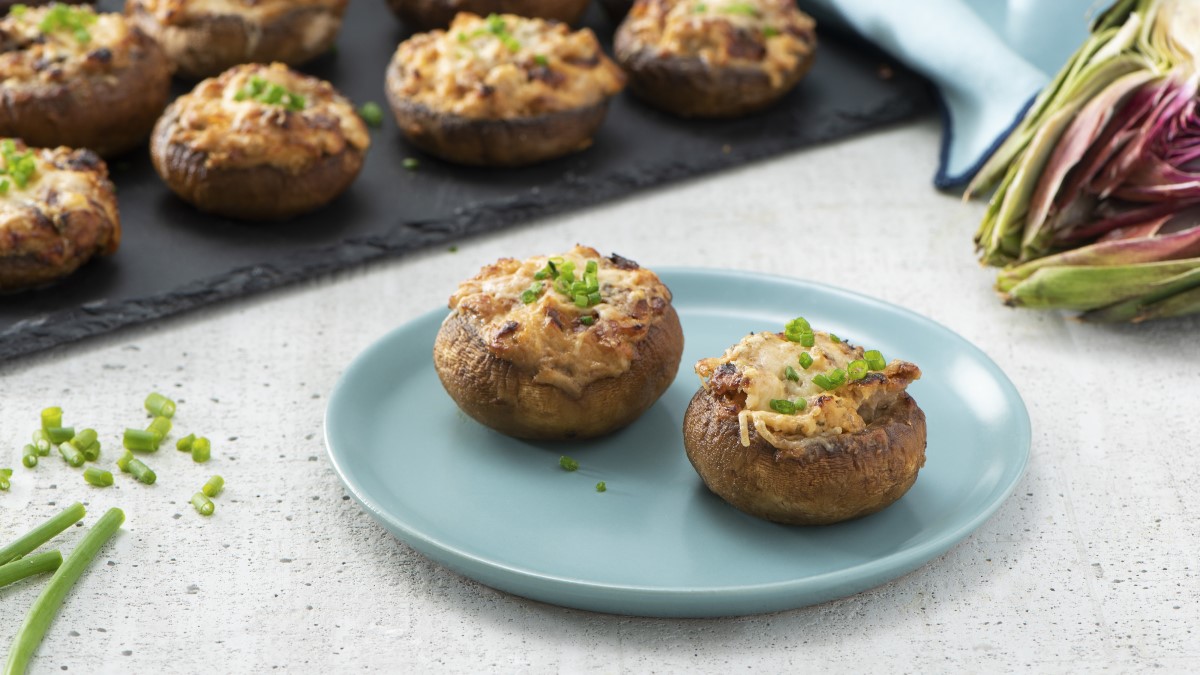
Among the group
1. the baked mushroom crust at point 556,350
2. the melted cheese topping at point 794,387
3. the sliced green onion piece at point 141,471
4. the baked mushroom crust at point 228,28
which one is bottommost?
the baked mushroom crust at point 228,28

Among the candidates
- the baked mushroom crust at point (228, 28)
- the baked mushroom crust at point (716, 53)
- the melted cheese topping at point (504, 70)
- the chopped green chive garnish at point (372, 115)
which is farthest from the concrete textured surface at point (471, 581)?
the baked mushroom crust at point (228, 28)

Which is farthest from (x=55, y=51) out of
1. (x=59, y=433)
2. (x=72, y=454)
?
(x=72, y=454)

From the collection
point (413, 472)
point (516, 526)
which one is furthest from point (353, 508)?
point (516, 526)

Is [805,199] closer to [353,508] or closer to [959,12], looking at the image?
[959,12]

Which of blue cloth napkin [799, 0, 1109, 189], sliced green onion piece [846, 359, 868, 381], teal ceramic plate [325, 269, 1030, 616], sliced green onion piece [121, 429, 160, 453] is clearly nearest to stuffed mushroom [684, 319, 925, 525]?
sliced green onion piece [846, 359, 868, 381]

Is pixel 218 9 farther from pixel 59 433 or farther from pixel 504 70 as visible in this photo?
pixel 59 433

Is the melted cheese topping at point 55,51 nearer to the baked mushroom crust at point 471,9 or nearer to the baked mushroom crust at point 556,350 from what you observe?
the baked mushroom crust at point 471,9

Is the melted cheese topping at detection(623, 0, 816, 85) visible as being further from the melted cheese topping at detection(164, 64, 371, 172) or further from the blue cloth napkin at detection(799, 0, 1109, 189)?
the melted cheese topping at detection(164, 64, 371, 172)
